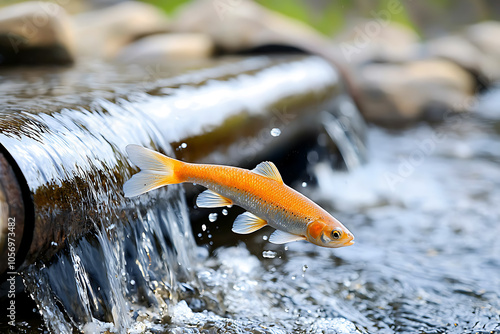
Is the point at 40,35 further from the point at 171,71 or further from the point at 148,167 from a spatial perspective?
the point at 148,167

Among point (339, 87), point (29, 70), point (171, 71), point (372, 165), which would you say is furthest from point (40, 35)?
point (372, 165)

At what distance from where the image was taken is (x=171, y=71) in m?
4.84

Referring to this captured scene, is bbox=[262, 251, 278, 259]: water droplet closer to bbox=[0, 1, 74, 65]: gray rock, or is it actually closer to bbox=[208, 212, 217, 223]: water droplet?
bbox=[208, 212, 217, 223]: water droplet

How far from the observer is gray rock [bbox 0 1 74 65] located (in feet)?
17.7

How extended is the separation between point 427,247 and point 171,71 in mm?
2537

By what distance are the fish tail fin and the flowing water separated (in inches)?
20.9

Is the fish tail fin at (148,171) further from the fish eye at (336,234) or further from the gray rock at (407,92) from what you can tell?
the gray rock at (407,92)

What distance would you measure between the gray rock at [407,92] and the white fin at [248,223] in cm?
647

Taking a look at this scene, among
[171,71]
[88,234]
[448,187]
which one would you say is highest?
[171,71]

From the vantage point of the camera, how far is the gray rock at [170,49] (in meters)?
6.82

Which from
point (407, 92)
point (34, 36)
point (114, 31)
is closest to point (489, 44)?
point (407, 92)

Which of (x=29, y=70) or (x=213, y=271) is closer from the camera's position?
(x=213, y=271)

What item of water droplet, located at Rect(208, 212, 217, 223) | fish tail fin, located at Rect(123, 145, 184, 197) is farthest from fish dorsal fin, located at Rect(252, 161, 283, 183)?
water droplet, located at Rect(208, 212, 217, 223)

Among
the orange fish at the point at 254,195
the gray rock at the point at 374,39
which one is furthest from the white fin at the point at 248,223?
the gray rock at the point at 374,39
